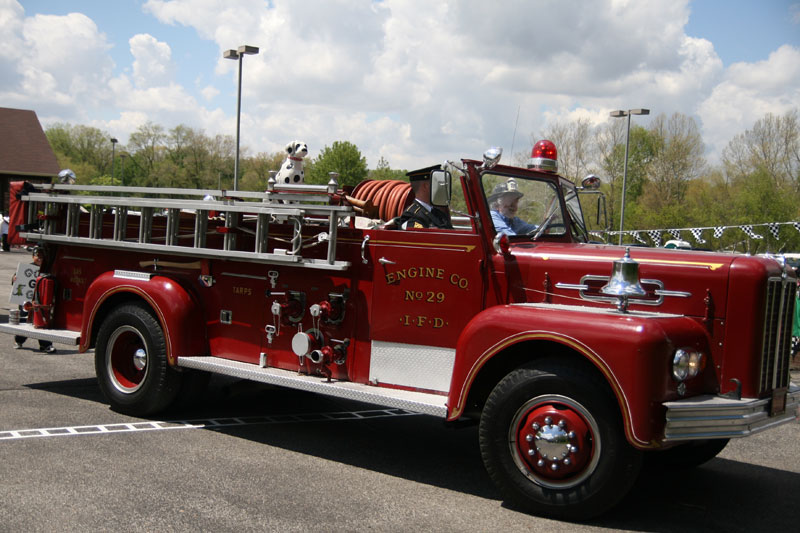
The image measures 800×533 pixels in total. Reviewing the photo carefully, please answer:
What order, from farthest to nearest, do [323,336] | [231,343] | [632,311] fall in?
1. [231,343]
2. [323,336]
3. [632,311]

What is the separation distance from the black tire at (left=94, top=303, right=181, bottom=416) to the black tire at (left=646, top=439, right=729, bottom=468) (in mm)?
3998

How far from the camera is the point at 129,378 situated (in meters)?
6.98

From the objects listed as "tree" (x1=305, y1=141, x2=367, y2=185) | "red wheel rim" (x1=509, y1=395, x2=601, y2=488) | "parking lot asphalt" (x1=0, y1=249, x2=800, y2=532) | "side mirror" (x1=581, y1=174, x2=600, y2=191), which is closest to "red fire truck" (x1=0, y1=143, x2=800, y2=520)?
"red wheel rim" (x1=509, y1=395, x2=601, y2=488)

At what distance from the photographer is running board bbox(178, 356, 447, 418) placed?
5.13 m

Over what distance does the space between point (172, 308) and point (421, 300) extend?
228 centimetres

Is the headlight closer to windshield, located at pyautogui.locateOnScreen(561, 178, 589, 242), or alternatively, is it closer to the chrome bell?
the chrome bell

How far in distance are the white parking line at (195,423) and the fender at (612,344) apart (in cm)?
245

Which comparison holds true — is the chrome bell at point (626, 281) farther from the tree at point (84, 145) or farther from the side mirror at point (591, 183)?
the tree at point (84, 145)

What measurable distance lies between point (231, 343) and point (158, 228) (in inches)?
57.8

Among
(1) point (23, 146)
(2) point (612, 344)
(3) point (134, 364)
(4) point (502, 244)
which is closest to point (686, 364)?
(2) point (612, 344)

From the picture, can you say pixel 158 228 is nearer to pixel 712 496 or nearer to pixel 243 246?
pixel 243 246

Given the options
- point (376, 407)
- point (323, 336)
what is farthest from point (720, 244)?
point (323, 336)

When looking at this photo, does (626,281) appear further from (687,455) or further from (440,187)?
(687,455)

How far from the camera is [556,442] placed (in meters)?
4.53
